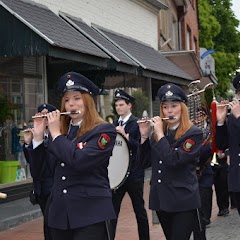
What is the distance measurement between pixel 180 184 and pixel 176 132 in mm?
473

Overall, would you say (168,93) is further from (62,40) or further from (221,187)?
(62,40)

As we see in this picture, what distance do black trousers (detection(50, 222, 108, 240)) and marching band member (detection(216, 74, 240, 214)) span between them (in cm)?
236

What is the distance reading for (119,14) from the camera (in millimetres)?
18141

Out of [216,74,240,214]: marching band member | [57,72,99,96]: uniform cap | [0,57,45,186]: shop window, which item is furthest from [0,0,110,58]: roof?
[57,72,99,96]: uniform cap

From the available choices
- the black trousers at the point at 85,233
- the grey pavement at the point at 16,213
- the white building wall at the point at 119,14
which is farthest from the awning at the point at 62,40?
the black trousers at the point at 85,233

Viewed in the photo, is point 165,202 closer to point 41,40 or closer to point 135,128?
point 135,128

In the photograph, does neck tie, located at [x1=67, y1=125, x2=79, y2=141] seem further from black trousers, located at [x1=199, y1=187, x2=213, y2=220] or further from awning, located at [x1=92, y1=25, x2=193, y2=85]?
awning, located at [x1=92, y1=25, x2=193, y2=85]

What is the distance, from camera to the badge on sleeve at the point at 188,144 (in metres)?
5.74

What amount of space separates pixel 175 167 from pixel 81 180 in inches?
50.9

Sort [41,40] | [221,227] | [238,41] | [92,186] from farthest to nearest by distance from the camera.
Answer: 1. [238,41]
2. [41,40]
3. [221,227]
4. [92,186]

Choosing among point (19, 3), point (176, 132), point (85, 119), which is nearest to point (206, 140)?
point (176, 132)

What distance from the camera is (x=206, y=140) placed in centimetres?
813

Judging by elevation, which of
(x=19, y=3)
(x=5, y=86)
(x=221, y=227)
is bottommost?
(x=221, y=227)

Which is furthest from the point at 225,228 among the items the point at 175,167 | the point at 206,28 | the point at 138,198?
the point at 206,28
